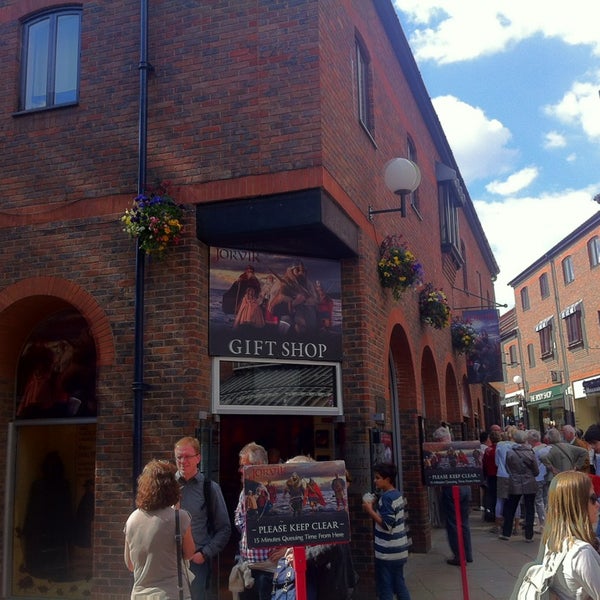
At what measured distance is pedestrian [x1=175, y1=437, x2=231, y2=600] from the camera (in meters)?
5.73

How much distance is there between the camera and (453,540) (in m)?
9.86

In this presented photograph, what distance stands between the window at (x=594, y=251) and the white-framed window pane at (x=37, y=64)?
28.1 metres

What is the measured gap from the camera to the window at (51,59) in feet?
29.6

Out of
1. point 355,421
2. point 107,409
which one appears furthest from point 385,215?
point 107,409

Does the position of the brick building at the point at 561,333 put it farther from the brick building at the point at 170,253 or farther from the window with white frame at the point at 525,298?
the brick building at the point at 170,253

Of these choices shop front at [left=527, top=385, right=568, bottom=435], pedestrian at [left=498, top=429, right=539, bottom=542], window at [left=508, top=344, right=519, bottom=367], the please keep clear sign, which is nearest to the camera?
the please keep clear sign

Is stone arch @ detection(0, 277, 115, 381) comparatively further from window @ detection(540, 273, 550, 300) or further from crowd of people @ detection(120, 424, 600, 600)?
window @ detection(540, 273, 550, 300)

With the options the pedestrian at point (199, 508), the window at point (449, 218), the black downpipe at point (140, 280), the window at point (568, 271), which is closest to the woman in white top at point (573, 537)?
the pedestrian at point (199, 508)

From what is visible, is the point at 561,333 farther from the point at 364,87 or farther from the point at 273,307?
the point at 273,307

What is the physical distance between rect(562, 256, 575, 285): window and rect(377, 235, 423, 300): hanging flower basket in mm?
27383

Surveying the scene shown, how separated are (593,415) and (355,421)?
29667 millimetres

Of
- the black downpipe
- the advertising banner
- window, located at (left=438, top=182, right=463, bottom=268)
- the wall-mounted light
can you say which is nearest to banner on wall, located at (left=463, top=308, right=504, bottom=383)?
window, located at (left=438, top=182, right=463, bottom=268)

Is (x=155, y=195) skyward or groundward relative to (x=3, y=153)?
groundward

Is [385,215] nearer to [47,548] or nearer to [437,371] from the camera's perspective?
[437,371]
